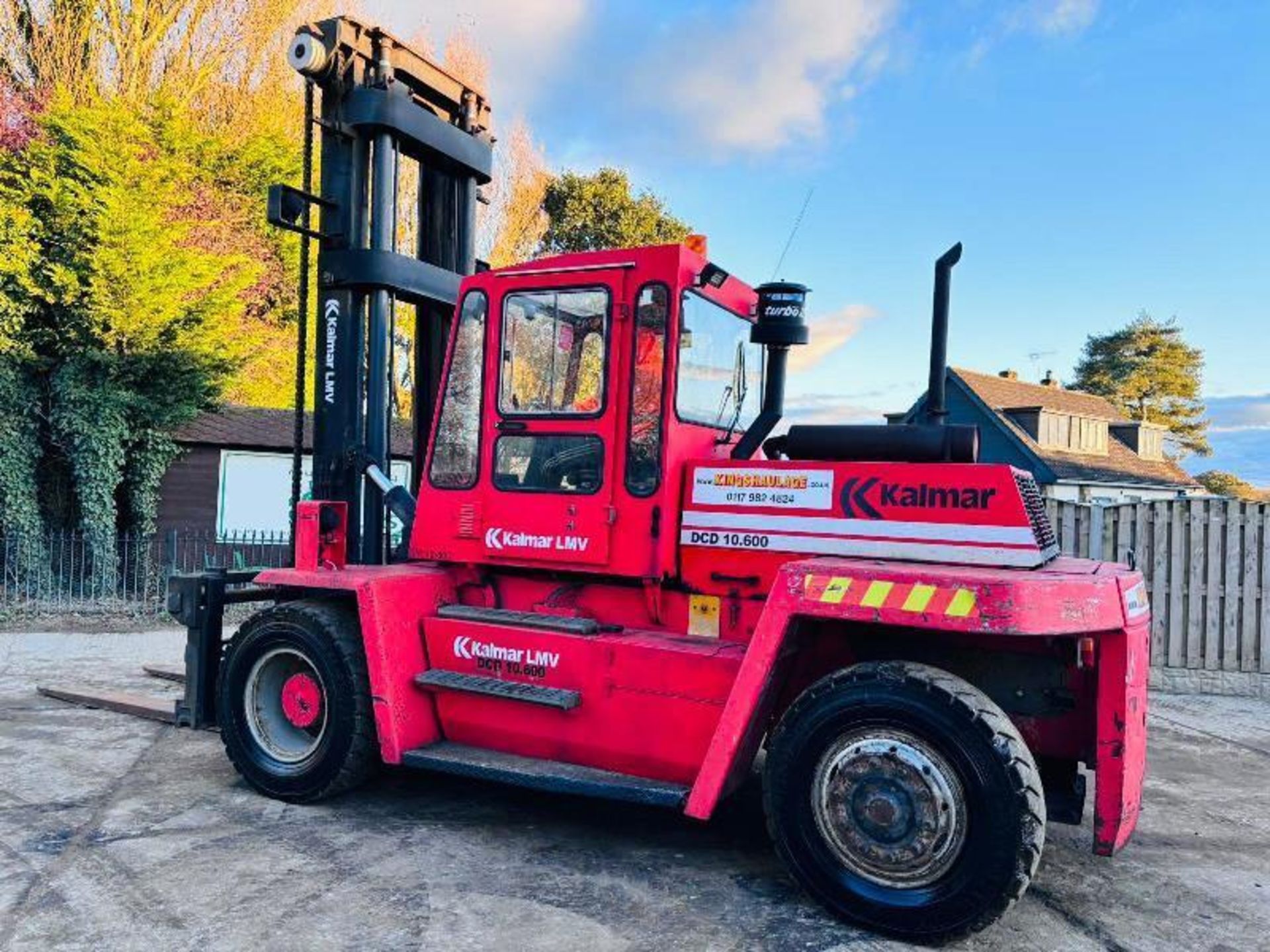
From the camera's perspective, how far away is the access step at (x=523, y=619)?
192 inches

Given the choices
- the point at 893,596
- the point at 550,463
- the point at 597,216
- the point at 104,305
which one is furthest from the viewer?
the point at 597,216

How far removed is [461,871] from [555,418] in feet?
7.24

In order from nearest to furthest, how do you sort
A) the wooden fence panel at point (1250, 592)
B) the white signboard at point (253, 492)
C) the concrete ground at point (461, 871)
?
1. the concrete ground at point (461, 871)
2. the wooden fence panel at point (1250, 592)
3. the white signboard at point (253, 492)

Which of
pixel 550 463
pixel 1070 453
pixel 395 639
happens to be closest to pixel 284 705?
pixel 395 639

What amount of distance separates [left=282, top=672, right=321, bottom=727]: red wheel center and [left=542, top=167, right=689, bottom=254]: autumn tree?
2104 cm

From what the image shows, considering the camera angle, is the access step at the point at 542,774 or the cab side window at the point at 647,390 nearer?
the access step at the point at 542,774

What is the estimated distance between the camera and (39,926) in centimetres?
376

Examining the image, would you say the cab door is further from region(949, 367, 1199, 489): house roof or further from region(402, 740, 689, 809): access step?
region(949, 367, 1199, 489): house roof

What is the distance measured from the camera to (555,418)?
5.07 meters

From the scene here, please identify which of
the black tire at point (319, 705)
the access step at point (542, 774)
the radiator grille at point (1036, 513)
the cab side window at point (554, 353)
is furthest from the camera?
the black tire at point (319, 705)

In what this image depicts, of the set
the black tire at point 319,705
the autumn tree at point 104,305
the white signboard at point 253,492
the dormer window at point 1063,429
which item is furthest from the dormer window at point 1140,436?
the black tire at point 319,705

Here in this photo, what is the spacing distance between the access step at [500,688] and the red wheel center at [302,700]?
2.06 feet

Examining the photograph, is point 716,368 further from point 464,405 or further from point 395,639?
point 395,639

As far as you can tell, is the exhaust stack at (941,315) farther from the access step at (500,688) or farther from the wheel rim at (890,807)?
the access step at (500,688)
